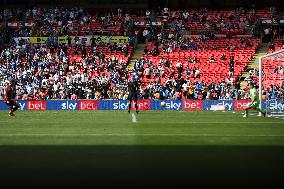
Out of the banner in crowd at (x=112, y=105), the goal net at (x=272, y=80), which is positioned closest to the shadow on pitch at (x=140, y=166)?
the goal net at (x=272, y=80)

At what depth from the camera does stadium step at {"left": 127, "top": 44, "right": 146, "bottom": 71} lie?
4544cm

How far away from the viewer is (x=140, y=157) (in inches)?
456

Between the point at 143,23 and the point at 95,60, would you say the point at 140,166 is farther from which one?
the point at 143,23

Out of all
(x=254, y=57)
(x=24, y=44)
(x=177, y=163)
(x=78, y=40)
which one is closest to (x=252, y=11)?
(x=254, y=57)

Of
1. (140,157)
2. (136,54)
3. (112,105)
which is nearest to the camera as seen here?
(140,157)

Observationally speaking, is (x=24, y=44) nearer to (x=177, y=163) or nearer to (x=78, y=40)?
(x=78, y=40)

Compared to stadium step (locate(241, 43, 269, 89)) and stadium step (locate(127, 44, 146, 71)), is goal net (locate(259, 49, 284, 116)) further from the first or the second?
stadium step (locate(127, 44, 146, 71))

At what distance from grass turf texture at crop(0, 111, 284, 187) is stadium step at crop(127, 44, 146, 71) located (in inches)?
1075

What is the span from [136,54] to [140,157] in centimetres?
3655

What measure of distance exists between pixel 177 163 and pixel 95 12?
1802 inches

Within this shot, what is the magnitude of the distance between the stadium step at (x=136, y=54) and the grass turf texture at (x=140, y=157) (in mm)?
27304

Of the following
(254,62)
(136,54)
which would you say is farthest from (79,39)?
(254,62)

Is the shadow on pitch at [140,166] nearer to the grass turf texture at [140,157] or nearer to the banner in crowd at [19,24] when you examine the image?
the grass turf texture at [140,157]

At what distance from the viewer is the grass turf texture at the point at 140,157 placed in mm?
9016
